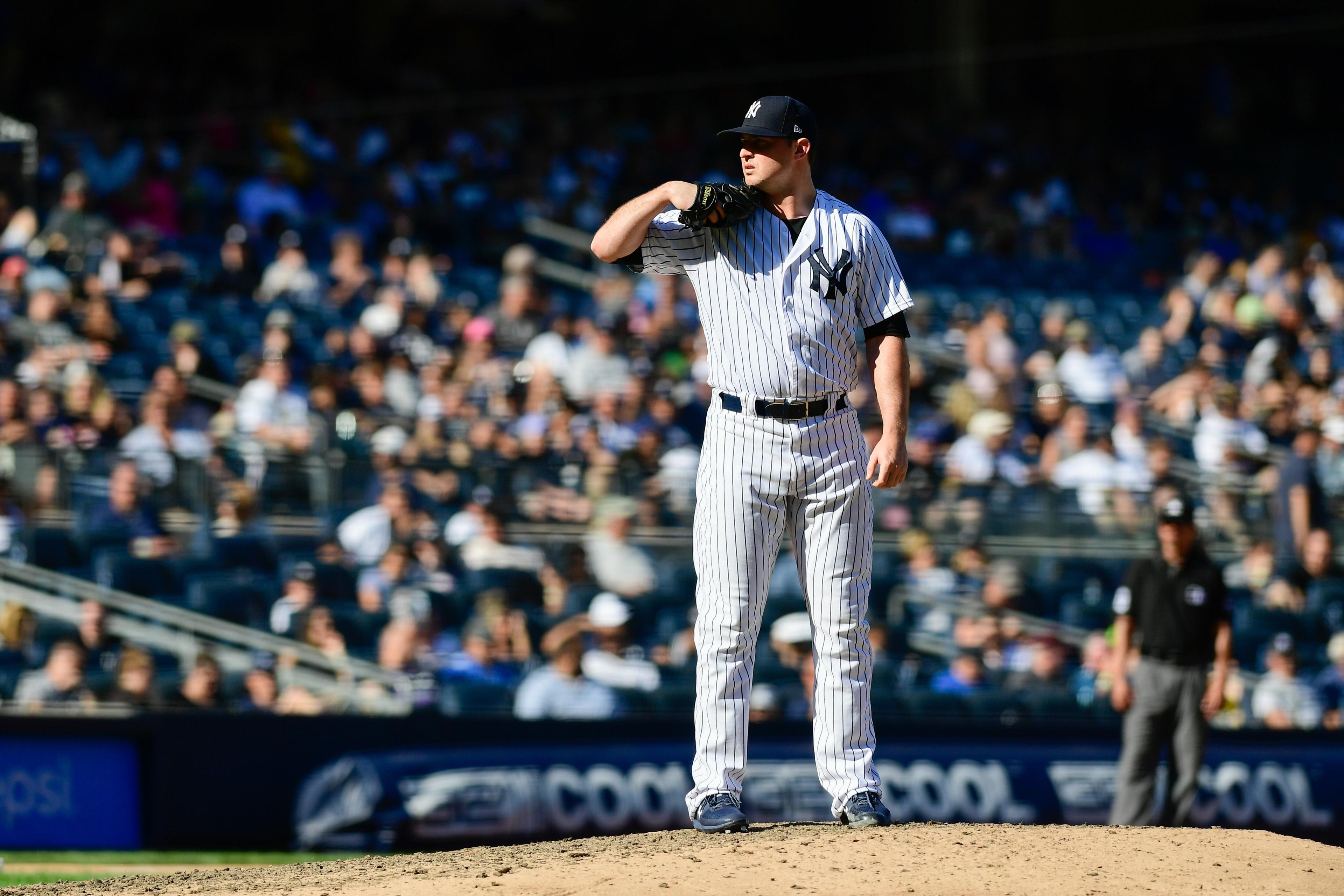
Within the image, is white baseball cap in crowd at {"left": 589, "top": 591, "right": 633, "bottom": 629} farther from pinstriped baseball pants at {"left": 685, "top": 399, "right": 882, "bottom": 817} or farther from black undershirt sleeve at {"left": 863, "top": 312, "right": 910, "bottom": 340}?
black undershirt sleeve at {"left": 863, "top": 312, "right": 910, "bottom": 340}

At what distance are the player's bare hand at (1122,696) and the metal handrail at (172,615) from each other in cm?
334

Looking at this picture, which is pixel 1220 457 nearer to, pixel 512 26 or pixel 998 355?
pixel 998 355

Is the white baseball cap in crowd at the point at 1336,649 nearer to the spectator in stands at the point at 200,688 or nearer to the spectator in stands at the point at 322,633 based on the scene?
the spectator in stands at the point at 322,633

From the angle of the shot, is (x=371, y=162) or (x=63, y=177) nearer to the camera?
(x=63, y=177)

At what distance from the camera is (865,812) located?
445 cm

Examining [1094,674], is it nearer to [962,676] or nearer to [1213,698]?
[962,676]

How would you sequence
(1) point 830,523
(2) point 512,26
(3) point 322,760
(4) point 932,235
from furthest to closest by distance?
(2) point 512,26, (4) point 932,235, (3) point 322,760, (1) point 830,523

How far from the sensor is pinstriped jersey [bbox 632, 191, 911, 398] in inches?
170

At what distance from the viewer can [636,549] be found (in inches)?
329

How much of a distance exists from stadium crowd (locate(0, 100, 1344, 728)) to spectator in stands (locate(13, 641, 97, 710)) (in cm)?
1

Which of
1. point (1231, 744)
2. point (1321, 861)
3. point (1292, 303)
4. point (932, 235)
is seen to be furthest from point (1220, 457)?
point (1321, 861)

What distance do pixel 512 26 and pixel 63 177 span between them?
26.9 feet

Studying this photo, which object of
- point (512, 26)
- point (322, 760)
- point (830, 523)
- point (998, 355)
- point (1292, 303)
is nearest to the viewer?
point (830, 523)

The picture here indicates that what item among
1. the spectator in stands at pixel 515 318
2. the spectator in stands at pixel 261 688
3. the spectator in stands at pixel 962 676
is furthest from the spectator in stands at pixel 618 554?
the spectator in stands at pixel 515 318
